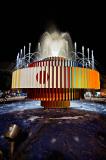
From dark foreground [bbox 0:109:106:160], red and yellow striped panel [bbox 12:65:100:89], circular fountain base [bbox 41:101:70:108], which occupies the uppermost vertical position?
red and yellow striped panel [bbox 12:65:100:89]

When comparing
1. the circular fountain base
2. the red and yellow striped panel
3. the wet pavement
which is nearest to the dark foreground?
the wet pavement

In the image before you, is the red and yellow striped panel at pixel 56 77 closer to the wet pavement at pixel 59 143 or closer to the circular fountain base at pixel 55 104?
the circular fountain base at pixel 55 104

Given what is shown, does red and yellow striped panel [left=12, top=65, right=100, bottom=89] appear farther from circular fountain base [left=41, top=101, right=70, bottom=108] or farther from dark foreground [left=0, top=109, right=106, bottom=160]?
dark foreground [left=0, top=109, right=106, bottom=160]

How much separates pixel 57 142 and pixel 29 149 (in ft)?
5.60

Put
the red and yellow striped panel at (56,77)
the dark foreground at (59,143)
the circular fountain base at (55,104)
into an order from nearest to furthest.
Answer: the dark foreground at (59,143) → the red and yellow striped panel at (56,77) → the circular fountain base at (55,104)

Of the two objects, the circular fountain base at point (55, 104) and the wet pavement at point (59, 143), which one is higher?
the circular fountain base at point (55, 104)

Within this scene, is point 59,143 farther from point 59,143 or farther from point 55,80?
point 55,80

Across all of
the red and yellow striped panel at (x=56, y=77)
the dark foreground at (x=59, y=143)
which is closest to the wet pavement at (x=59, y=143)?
the dark foreground at (x=59, y=143)

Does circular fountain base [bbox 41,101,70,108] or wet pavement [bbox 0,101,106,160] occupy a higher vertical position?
circular fountain base [bbox 41,101,70,108]

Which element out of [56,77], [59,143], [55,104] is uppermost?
[56,77]

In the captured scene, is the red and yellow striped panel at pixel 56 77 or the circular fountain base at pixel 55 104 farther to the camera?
the circular fountain base at pixel 55 104

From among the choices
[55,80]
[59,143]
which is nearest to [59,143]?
[59,143]

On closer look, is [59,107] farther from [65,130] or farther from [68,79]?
[65,130]

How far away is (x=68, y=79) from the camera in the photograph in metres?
15.1
